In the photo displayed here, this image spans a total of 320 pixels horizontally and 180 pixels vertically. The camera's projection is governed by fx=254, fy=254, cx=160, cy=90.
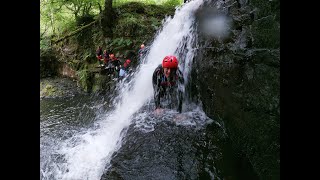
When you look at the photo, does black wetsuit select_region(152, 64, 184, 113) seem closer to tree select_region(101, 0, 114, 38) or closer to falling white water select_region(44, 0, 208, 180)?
falling white water select_region(44, 0, 208, 180)

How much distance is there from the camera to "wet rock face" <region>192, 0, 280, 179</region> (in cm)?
365

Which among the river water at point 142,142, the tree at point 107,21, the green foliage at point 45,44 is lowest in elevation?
the river water at point 142,142

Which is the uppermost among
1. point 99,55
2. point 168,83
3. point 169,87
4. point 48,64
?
point 99,55

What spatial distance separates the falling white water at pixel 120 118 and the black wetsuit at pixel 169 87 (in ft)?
2.20

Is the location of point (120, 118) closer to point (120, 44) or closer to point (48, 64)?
point (120, 44)

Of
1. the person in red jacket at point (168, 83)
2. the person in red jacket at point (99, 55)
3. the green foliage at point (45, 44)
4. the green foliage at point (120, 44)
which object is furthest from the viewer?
the green foliage at point (45, 44)

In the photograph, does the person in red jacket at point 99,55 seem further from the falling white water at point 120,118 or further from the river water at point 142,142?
the river water at point 142,142

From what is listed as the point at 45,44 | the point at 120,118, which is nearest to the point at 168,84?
the point at 120,118

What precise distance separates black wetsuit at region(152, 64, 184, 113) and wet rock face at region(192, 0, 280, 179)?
3.19ft

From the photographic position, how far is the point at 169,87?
23.0ft

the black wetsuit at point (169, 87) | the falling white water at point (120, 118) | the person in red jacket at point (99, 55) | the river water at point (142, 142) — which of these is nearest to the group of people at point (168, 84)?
the black wetsuit at point (169, 87)

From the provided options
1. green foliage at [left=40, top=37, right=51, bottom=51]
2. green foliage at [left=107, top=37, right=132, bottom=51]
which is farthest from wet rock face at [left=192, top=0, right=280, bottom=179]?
green foliage at [left=40, top=37, right=51, bottom=51]

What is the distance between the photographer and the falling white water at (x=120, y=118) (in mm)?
5164

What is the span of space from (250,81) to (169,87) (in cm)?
294
